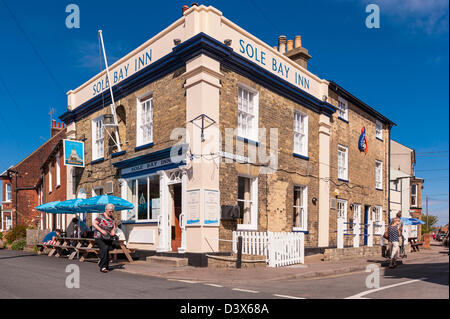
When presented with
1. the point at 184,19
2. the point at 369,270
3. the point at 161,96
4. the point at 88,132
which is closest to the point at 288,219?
the point at 369,270

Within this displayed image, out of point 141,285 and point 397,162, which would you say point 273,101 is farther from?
point 397,162

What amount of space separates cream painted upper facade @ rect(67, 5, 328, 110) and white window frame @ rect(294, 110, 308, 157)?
118 centimetres

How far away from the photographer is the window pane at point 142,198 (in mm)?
14445

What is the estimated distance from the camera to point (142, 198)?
14586 millimetres

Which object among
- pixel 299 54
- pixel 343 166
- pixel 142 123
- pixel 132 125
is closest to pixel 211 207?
pixel 142 123

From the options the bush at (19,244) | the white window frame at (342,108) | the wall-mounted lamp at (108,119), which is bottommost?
the bush at (19,244)

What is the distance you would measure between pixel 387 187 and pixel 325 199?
25.4ft

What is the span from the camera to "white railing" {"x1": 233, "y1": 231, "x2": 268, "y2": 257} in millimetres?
11984

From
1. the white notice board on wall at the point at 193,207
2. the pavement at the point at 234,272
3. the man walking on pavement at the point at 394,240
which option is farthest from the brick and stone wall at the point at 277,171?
the man walking on pavement at the point at 394,240

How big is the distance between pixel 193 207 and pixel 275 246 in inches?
106

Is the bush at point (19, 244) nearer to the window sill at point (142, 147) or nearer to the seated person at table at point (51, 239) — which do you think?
the seated person at table at point (51, 239)

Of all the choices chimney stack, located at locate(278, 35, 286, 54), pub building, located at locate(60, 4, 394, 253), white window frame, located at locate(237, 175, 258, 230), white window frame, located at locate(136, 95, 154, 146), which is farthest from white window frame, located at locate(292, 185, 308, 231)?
chimney stack, located at locate(278, 35, 286, 54)

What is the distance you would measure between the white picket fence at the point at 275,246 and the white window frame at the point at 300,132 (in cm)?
484

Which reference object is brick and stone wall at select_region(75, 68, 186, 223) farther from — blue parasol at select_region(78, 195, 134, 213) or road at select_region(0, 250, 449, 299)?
road at select_region(0, 250, 449, 299)
